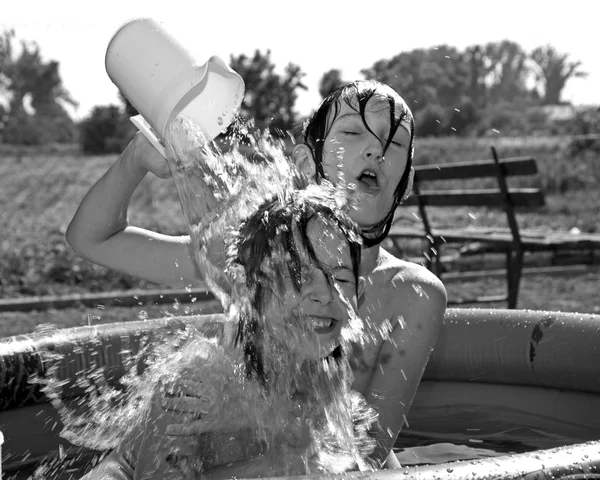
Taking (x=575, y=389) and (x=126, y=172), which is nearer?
(x=126, y=172)

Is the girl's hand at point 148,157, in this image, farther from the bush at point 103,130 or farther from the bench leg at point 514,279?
the bush at point 103,130

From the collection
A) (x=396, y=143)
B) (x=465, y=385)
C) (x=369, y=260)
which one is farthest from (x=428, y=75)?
(x=396, y=143)

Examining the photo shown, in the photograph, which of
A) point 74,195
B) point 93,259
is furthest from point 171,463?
point 74,195

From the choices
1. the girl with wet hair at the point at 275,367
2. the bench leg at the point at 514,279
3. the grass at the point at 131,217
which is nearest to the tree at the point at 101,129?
the grass at the point at 131,217

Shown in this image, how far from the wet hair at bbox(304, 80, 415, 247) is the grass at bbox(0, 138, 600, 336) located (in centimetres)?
89

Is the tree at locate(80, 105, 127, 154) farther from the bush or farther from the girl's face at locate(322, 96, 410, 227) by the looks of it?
the girl's face at locate(322, 96, 410, 227)

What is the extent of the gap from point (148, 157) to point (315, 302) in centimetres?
65

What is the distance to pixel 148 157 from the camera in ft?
6.61

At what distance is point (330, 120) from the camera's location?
2174mm

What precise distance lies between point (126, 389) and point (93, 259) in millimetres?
768

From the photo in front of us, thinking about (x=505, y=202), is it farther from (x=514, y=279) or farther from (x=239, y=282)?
(x=239, y=282)

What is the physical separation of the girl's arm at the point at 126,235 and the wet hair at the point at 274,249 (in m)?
0.41

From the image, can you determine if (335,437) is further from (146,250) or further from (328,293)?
(146,250)

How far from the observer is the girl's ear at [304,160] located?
2.17m
